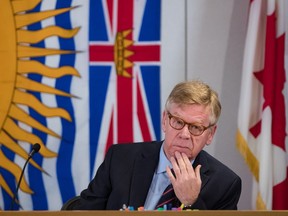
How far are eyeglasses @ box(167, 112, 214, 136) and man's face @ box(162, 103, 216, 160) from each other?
0.01m

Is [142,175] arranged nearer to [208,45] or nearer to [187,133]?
[187,133]

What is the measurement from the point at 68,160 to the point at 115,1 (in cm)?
120

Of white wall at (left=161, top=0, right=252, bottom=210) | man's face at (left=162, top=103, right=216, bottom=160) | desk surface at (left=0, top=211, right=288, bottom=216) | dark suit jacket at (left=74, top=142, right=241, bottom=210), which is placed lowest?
dark suit jacket at (left=74, top=142, right=241, bottom=210)

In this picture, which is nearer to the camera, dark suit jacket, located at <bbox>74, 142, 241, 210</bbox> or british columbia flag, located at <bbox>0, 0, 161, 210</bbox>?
dark suit jacket, located at <bbox>74, 142, 241, 210</bbox>

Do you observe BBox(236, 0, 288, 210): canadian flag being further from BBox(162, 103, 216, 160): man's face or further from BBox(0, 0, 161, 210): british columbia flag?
BBox(162, 103, 216, 160): man's face

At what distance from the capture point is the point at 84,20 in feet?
15.0

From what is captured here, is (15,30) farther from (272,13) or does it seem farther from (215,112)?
(215,112)

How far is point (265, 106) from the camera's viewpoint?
4.19 metres

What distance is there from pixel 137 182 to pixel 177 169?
0.30 meters

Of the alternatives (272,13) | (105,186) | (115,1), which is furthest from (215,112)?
(115,1)

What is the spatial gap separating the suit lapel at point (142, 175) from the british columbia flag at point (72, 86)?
148 centimetres

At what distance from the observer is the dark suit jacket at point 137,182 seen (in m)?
2.91

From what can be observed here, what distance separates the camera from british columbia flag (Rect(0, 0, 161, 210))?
4.57 metres

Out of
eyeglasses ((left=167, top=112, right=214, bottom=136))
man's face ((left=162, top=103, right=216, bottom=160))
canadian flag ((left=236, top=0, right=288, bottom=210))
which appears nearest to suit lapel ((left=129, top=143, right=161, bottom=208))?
man's face ((left=162, top=103, right=216, bottom=160))
